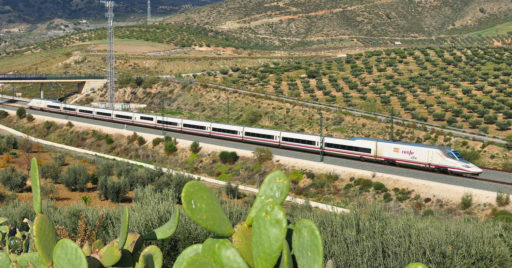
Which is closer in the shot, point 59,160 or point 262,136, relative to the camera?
point 59,160

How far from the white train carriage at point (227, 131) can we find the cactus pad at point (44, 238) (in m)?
40.3

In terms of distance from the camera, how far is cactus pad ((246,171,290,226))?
471 centimetres

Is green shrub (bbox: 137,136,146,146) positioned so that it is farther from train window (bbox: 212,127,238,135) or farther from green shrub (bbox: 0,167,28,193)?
green shrub (bbox: 0,167,28,193)

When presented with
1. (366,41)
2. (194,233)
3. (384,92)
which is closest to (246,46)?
(366,41)

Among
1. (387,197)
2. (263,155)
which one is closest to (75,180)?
(263,155)

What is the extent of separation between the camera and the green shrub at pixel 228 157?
41719 millimetres

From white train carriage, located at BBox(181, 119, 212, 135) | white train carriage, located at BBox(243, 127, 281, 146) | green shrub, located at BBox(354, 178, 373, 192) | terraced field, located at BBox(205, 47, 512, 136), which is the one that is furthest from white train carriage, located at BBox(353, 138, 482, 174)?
→ terraced field, located at BBox(205, 47, 512, 136)

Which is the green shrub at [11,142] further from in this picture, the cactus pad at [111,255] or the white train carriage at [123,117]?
the cactus pad at [111,255]

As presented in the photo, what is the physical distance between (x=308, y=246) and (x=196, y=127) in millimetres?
46171

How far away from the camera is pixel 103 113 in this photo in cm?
6097

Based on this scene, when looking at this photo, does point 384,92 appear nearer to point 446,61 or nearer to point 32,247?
point 446,61

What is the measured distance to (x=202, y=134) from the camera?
49219 mm

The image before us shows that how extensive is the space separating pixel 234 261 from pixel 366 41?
13066 centimetres

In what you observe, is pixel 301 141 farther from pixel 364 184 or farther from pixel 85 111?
pixel 85 111
